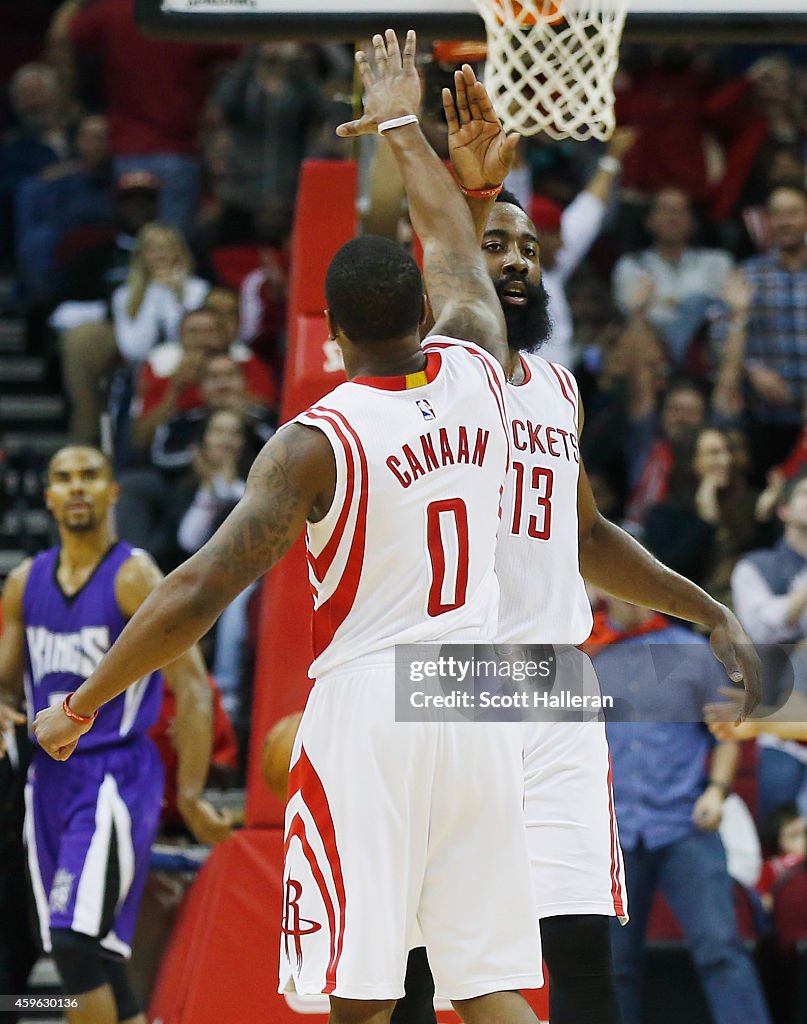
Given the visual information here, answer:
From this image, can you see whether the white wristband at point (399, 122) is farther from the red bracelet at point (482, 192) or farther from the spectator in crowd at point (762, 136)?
the spectator in crowd at point (762, 136)

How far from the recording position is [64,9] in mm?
13008

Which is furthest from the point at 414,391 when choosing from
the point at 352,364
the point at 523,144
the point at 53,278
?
the point at 53,278

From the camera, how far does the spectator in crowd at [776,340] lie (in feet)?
31.5

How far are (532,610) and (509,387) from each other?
585 millimetres

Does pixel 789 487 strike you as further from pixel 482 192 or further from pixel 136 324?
pixel 482 192

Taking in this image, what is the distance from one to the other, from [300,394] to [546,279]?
394 centimetres

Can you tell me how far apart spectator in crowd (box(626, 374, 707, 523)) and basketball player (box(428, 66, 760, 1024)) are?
14.4 feet

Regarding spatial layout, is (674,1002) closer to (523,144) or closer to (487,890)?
(487,890)

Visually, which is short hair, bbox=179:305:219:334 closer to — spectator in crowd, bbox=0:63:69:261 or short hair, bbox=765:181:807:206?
spectator in crowd, bbox=0:63:69:261

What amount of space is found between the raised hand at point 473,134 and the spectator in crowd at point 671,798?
110 inches

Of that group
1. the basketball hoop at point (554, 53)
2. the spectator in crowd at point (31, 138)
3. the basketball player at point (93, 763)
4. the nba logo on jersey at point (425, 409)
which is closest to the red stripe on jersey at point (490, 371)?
the nba logo on jersey at point (425, 409)

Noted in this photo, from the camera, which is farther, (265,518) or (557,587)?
(557,587)

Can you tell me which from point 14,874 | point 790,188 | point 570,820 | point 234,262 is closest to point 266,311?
point 234,262
